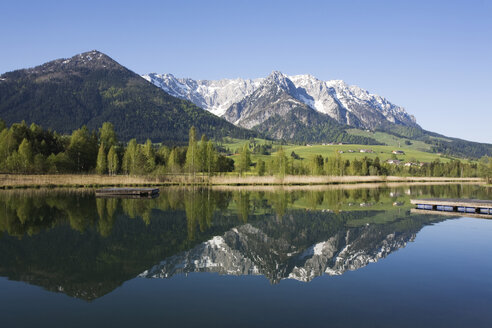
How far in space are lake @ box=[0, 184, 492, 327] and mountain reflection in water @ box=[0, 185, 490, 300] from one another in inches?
3.9

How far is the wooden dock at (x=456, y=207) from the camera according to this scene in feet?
154

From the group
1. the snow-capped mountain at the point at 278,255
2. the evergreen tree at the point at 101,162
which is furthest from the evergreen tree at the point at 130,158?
the snow-capped mountain at the point at 278,255

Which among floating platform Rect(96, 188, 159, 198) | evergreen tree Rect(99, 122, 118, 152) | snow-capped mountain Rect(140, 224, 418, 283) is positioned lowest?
snow-capped mountain Rect(140, 224, 418, 283)

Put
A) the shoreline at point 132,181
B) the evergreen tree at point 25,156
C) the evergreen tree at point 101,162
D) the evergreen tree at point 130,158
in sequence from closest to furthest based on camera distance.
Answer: the shoreline at point 132,181, the evergreen tree at point 25,156, the evergreen tree at point 101,162, the evergreen tree at point 130,158

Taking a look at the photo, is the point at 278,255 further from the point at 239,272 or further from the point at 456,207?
the point at 456,207

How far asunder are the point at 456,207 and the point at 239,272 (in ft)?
132

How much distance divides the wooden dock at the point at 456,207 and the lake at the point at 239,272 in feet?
34.3

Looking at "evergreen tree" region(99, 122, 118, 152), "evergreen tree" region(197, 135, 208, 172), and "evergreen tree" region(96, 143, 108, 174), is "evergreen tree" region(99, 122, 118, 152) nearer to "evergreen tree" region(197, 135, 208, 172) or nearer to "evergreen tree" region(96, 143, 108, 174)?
"evergreen tree" region(96, 143, 108, 174)

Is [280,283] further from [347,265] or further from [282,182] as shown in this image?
[282,182]

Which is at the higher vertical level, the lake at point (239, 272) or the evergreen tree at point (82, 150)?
the evergreen tree at point (82, 150)

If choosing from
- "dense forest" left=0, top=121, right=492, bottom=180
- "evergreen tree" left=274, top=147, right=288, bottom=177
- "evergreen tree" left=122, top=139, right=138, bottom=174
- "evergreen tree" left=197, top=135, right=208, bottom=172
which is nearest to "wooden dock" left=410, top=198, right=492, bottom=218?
"evergreen tree" left=274, top=147, right=288, bottom=177

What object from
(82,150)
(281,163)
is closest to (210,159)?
(281,163)

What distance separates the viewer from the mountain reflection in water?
19.7m

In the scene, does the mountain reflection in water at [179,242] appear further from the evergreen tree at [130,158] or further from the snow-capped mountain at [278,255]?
the evergreen tree at [130,158]
